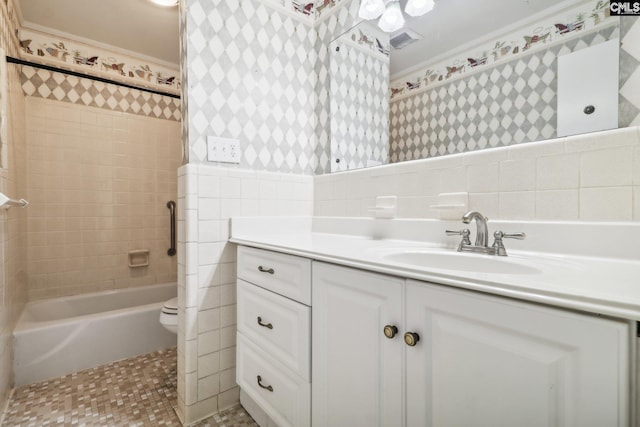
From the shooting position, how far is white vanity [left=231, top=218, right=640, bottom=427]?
432 mm

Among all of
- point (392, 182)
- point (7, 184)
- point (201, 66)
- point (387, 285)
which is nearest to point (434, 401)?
point (387, 285)

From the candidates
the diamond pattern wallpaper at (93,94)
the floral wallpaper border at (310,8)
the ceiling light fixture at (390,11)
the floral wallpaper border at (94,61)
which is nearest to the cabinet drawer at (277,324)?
the ceiling light fixture at (390,11)

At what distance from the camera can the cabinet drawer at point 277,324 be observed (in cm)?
94

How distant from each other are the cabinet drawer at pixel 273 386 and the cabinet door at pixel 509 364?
0.42 m

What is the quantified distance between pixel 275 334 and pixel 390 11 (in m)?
1.56

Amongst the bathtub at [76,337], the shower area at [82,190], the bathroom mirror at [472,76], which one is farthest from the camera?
the shower area at [82,190]

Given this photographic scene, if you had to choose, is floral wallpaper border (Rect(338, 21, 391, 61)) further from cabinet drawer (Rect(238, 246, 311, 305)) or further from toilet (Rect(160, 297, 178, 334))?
toilet (Rect(160, 297, 178, 334))

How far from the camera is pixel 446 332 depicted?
0.58 m

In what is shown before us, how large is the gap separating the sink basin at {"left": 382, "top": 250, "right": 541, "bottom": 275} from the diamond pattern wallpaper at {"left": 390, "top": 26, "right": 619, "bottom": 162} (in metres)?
0.44

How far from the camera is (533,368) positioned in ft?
1.57

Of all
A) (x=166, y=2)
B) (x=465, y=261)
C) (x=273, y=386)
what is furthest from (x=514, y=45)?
(x=166, y=2)

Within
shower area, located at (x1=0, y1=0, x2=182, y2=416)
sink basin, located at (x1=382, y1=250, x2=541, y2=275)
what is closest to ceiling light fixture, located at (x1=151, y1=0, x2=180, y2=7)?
shower area, located at (x1=0, y1=0, x2=182, y2=416)

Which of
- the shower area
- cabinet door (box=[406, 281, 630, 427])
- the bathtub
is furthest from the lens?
the shower area

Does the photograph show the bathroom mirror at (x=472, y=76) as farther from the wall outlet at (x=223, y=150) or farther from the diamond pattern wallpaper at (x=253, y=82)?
the wall outlet at (x=223, y=150)
